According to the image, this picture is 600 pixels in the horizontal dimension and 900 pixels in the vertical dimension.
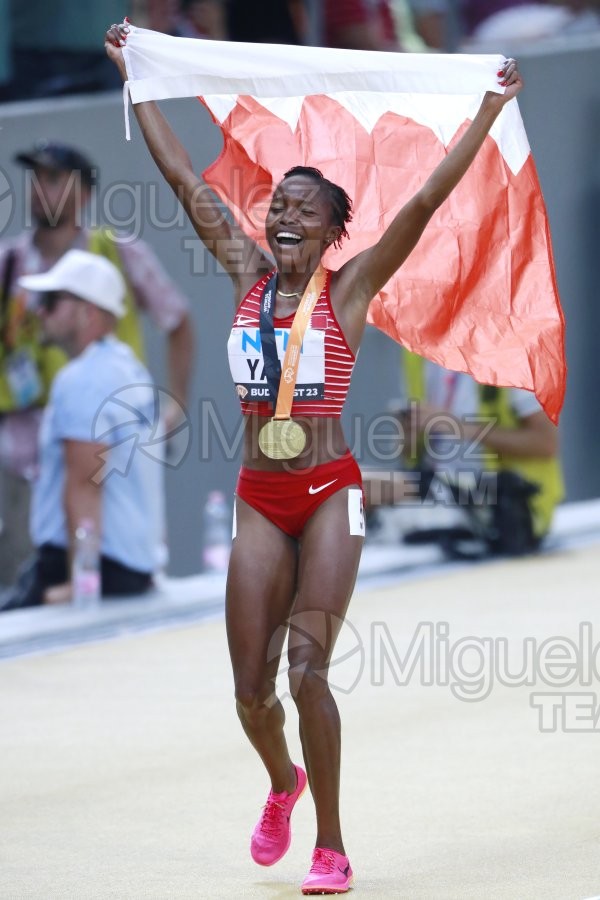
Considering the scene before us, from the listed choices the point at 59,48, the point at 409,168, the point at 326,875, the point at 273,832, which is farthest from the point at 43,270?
the point at 326,875

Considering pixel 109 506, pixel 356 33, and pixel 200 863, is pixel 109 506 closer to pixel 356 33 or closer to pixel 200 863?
pixel 200 863

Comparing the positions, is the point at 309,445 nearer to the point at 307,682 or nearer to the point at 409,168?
the point at 307,682

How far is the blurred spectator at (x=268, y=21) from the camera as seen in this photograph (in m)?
13.4

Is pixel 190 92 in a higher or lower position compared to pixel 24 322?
higher

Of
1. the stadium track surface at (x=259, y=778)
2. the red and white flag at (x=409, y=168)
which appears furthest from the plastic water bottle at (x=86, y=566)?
the red and white flag at (x=409, y=168)

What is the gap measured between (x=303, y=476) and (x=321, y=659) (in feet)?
1.88

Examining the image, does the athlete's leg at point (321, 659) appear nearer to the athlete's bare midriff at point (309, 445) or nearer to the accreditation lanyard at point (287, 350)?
the athlete's bare midriff at point (309, 445)

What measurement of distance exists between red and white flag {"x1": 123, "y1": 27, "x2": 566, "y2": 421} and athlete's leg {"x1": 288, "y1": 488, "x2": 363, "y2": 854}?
40.8 inches

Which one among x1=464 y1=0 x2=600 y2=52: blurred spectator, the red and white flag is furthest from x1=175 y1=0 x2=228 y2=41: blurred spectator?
the red and white flag

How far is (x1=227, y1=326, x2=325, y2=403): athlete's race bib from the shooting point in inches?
210

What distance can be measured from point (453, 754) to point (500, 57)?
116 inches

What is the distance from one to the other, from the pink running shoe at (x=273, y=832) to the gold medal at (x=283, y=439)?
3.63 feet

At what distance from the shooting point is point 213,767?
22.9ft

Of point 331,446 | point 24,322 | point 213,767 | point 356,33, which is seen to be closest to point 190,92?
point 331,446
